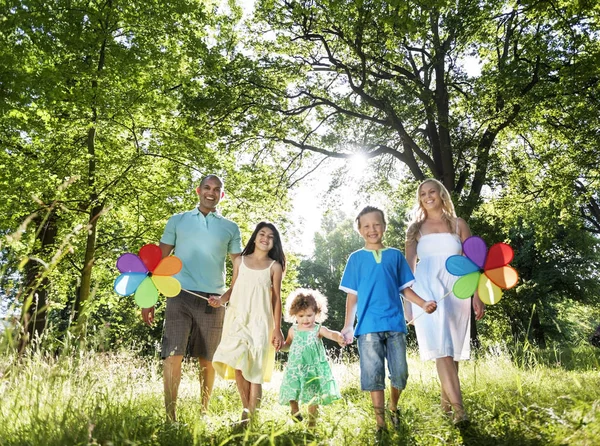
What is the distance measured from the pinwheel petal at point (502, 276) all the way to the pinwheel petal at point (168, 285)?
243cm

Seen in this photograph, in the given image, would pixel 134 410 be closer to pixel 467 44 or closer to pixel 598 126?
pixel 598 126

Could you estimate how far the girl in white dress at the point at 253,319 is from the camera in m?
4.21

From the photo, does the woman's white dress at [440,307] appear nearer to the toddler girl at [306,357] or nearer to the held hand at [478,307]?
the held hand at [478,307]

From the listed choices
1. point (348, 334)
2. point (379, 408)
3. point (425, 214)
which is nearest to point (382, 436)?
point (379, 408)

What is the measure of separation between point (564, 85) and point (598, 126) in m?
1.84

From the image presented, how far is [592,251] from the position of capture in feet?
80.9

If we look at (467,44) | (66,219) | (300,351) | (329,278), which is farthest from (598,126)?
(329,278)

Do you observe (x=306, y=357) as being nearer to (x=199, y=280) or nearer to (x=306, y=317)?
(x=306, y=317)

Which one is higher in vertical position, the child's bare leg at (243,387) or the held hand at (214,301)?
the held hand at (214,301)

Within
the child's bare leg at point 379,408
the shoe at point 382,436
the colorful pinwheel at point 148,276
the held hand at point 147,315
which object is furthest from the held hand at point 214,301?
the shoe at point 382,436

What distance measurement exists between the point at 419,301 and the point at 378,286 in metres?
0.32

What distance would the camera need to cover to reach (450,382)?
386 cm

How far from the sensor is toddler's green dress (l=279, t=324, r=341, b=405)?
4477mm

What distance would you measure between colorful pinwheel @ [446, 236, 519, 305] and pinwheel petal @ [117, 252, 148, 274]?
246 centimetres
